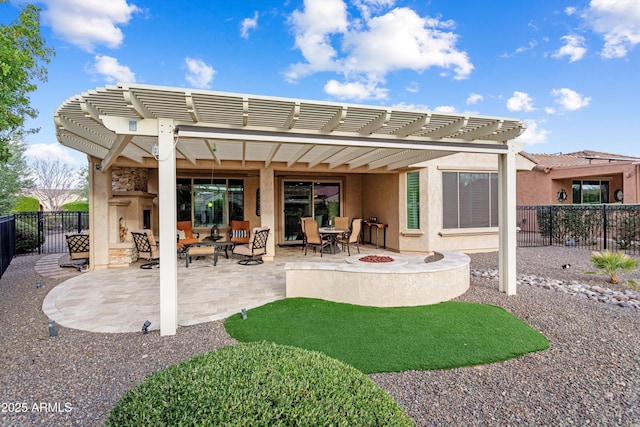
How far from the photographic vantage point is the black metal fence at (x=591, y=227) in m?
10.3

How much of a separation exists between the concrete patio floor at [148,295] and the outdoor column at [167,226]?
180 millimetres

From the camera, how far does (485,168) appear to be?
9.86 meters

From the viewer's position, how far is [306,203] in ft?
40.3

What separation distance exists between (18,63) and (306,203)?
8826 millimetres

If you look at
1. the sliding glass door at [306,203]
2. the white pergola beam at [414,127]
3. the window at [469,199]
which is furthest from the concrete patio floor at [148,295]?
the window at [469,199]

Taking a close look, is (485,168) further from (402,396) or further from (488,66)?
(402,396)

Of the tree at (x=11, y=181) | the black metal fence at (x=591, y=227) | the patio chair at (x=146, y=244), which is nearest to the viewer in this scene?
the patio chair at (x=146, y=244)

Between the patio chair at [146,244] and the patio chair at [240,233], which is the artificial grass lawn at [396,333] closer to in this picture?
the patio chair at [146,244]

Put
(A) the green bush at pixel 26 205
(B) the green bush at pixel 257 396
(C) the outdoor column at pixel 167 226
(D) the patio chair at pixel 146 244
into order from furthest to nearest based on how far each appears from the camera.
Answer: (A) the green bush at pixel 26 205
(D) the patio chair at pixel 146 244
(C) the outdoor column at pixel 167 226
(B) the green bush at pixel 257 396

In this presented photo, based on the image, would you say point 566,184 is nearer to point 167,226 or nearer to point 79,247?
point 167,226

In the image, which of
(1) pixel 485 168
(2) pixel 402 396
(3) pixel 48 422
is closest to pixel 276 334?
(2) pixel 402 396

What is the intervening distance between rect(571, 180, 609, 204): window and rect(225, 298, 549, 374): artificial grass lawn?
16.0m

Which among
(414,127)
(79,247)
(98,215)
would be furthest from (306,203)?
(414,127)

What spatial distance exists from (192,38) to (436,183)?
31.0ft
